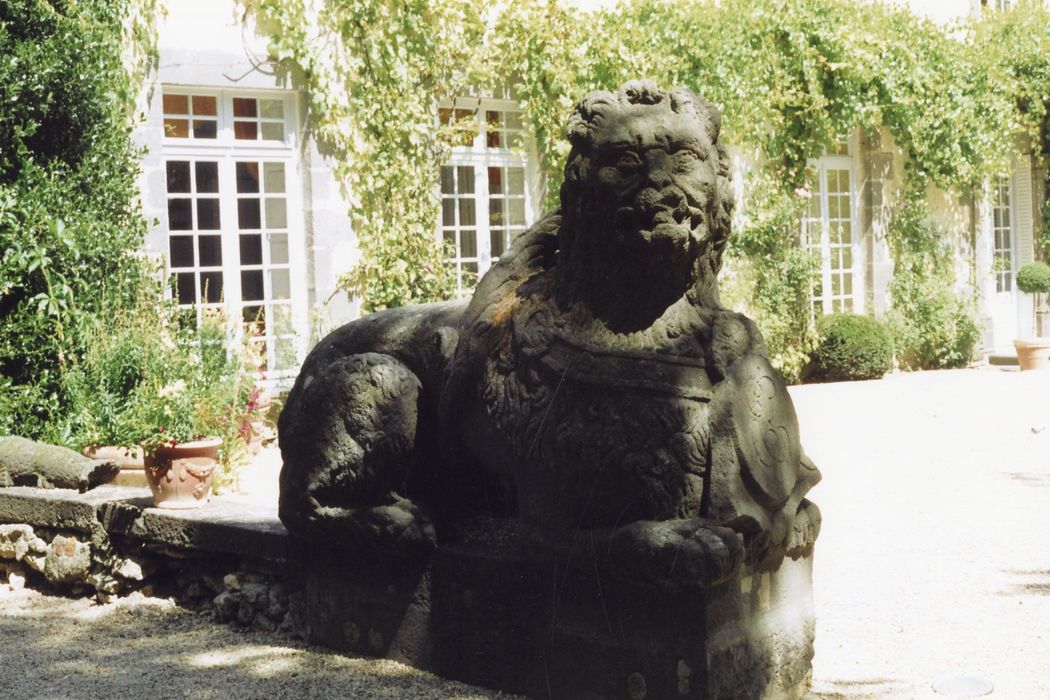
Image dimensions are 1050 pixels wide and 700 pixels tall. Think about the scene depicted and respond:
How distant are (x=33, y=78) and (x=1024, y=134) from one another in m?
13.4

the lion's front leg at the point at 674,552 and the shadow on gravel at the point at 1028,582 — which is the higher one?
the lion's front leg at the point at 674,552

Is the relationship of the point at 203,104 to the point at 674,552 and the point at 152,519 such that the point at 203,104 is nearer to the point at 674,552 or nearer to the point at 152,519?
the point at 152,519

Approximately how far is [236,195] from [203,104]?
71 cm

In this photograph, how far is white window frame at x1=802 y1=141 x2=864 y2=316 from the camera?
14266mm

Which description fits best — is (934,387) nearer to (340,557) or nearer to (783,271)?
(783,271)

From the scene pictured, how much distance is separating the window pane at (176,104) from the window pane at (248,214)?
79 cm

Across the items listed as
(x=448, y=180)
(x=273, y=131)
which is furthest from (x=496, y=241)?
(x=273, y=131)

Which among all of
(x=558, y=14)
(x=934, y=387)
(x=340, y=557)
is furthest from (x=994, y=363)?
(x=340, y=557)

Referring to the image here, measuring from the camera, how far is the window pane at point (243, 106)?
989cm

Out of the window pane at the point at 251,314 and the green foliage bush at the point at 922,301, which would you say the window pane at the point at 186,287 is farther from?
the green foliage bush at the point at 922,301

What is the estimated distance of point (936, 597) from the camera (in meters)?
4.81

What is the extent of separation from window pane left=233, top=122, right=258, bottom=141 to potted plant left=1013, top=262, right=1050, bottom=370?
856 centimetres

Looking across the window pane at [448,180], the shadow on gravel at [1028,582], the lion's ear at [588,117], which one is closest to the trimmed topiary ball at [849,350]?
the window pane at [448,180]

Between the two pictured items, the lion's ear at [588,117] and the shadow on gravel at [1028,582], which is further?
the shadow on gravel at [1028,582]
